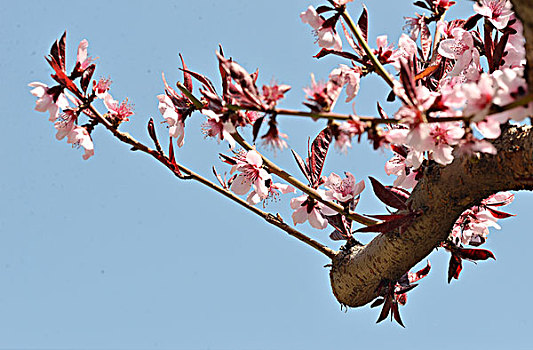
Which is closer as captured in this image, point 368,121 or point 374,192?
point 368,121

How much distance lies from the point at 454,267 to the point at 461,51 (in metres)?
0.40

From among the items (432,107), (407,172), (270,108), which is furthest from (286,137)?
(407,172)

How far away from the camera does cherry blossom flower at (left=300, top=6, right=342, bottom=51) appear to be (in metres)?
0.81

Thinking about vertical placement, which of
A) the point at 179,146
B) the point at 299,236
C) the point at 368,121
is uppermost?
the point at 179,146

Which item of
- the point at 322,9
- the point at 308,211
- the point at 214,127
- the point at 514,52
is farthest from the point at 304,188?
the point at 514,52

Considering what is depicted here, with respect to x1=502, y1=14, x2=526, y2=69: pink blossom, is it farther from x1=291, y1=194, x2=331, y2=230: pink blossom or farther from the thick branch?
x1=291, y1=194, x2=331, y2=230: pink blossom

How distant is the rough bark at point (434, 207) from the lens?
0.75 meters

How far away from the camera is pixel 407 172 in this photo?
0.94 m

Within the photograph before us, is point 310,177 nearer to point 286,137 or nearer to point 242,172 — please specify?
point 242,172

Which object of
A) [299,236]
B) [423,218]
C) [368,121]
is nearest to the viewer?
[368,121]

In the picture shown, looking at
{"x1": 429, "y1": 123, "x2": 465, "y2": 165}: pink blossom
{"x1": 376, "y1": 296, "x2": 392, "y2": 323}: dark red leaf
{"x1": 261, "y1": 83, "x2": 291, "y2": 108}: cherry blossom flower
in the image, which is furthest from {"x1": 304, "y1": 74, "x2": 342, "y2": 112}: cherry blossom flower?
{"x1": 376, "y1": 296, "x2": 392, "y2": 323}: dark red leaf

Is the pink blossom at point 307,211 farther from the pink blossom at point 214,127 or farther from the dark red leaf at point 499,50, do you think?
the dark red leaf at point 499,50

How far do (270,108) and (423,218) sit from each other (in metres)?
0.41

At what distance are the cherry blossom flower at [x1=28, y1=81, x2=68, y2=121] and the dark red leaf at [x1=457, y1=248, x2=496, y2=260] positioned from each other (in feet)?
2.42
